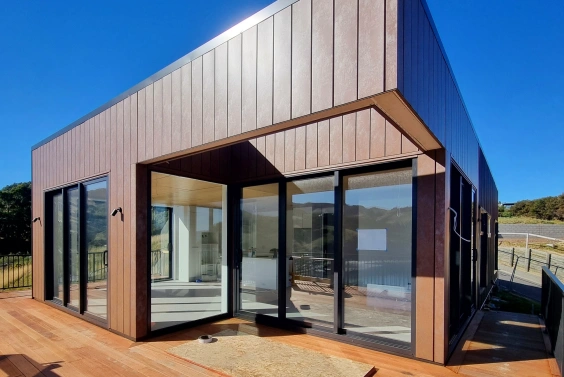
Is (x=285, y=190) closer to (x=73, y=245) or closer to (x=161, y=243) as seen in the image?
(x=161, y=243)

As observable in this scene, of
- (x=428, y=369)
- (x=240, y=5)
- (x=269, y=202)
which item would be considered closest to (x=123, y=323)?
(x=269, y=202)

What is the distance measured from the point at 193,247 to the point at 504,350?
13.8 ft

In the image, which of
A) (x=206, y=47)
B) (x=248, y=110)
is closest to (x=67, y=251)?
(x=206, y=47)

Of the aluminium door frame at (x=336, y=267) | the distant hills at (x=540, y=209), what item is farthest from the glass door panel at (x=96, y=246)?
the distant hills at (x=540, y=209)

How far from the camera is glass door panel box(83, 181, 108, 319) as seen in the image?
Answer: 4.50m

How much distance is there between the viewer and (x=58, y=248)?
18.7ft

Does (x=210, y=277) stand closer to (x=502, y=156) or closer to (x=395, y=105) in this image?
(x=395, y=105)

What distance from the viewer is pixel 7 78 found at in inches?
553

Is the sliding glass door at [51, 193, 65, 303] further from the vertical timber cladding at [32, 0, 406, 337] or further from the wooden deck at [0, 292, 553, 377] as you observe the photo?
the wooden deck at [0, 292, 553, 377]

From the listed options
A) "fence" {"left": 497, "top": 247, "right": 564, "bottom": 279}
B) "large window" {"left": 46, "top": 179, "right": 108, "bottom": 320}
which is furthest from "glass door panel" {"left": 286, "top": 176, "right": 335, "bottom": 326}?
"fence" {"left": 497, "top": 247, "right": 564, "bottom": 279}

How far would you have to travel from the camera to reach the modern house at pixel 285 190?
215 cm

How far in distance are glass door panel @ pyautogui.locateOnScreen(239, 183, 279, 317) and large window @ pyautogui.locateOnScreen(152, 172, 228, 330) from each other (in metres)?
0.34

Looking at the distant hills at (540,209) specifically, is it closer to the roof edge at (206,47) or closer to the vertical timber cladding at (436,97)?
the vertical timber cladding at (436,97)

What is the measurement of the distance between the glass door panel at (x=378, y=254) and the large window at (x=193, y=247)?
6.67 ft
